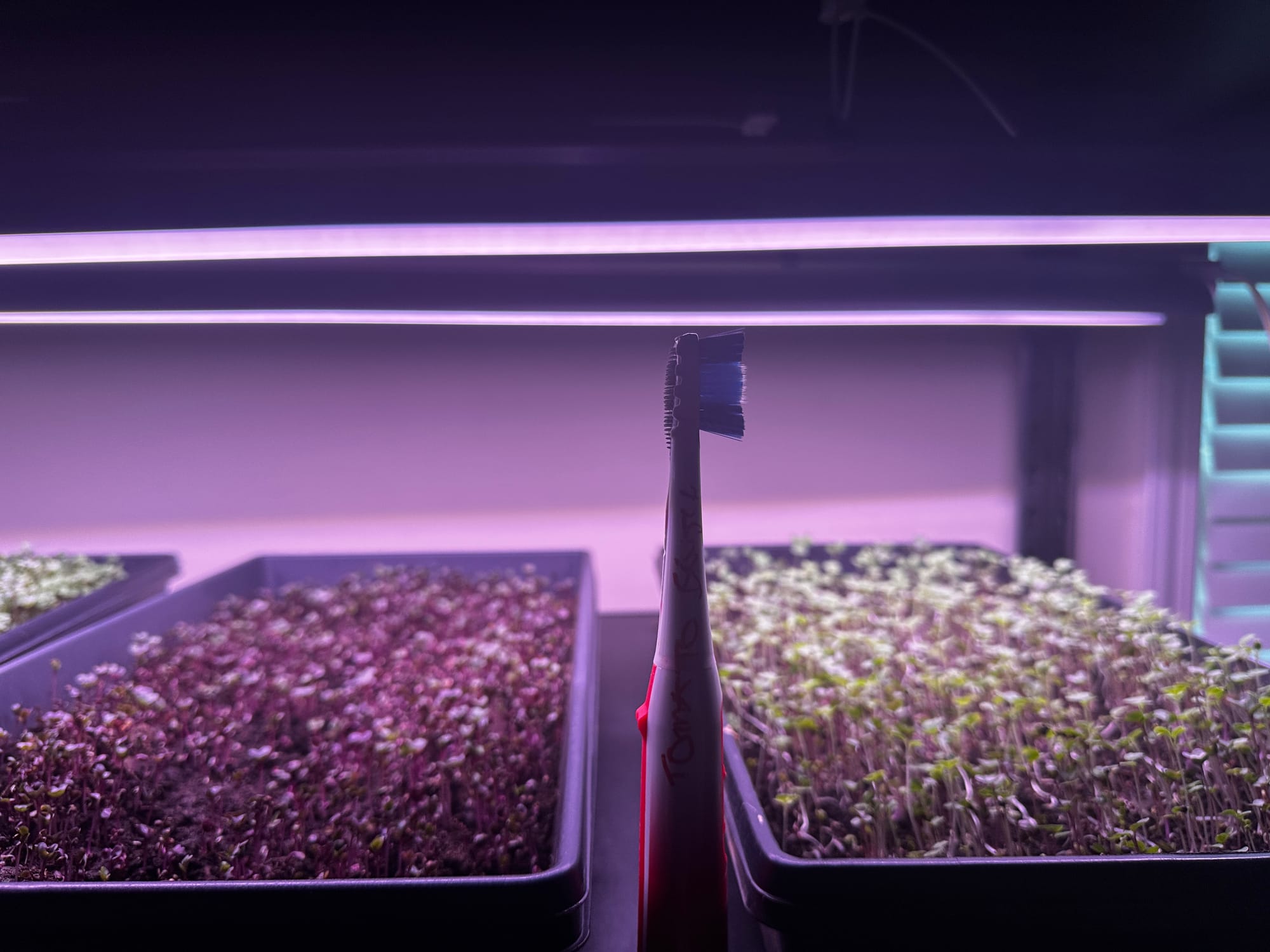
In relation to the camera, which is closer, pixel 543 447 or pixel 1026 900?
pixel 1026 900

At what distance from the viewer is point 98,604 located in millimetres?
1190

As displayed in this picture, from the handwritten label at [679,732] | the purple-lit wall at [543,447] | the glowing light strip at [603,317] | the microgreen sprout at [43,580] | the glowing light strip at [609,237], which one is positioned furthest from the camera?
the purple-lit wall at [543,447]

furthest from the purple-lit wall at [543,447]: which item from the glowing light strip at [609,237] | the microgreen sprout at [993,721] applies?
the glowing light strip at [609,237]

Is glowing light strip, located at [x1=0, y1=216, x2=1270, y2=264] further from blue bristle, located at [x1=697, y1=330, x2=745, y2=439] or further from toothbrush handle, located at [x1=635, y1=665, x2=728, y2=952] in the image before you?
toothbrush handle, located at [x1=635, y1=665, x2=728, y2=952]

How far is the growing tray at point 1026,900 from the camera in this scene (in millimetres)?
526

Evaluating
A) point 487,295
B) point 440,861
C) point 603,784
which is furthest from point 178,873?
point 487,295

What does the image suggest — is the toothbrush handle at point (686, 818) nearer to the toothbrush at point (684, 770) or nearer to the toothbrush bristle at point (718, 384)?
the toothbrush at point (684, 770)

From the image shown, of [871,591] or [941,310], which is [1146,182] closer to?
[941,310]

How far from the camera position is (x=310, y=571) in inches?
61.2

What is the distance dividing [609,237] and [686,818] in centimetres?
59

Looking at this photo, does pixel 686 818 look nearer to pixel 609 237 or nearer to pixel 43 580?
pixel 609 237

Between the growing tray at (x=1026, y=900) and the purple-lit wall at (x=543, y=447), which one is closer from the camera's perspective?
the growing tray at (x=1026, y=900)

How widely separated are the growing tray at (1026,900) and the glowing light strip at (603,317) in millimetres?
717

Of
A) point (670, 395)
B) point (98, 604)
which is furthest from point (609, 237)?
point (98, 604)
